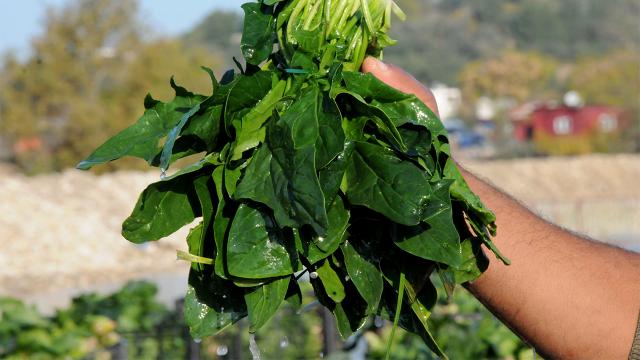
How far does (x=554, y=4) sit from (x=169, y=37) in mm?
116134

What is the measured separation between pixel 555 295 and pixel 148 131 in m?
1.04

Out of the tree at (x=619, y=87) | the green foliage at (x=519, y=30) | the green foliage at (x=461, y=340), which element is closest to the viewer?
the green foliage at (x=461, y=340)

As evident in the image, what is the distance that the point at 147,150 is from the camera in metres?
2.22

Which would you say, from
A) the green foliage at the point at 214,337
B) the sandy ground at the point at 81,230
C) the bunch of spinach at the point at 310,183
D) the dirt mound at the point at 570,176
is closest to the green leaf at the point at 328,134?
the bunch of spinach at the point at 310,183

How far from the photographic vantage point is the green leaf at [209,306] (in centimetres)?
217

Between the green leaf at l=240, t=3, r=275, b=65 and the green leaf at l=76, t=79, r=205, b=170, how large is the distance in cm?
16

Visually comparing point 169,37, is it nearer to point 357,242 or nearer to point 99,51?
point 99,51

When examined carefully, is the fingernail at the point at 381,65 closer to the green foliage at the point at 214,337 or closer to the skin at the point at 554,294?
the skin at the point at 554,294

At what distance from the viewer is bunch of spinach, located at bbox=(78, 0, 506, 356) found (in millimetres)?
1960

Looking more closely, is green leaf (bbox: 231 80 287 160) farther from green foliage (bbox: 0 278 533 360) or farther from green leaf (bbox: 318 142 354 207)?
green foliage (bbox: 0 278 533 360)

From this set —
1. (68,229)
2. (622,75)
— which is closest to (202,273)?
(68,229)

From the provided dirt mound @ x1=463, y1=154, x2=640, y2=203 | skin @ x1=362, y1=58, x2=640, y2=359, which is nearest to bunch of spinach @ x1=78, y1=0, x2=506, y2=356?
skin @ x1=362, y1=58, x2=640, y2=359

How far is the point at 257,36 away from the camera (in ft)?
7.25

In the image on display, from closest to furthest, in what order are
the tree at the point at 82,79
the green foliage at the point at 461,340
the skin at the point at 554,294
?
the skin at the point at 554,294 < the green foliage at the point at 461,340 < the tree at the point at 82,79
